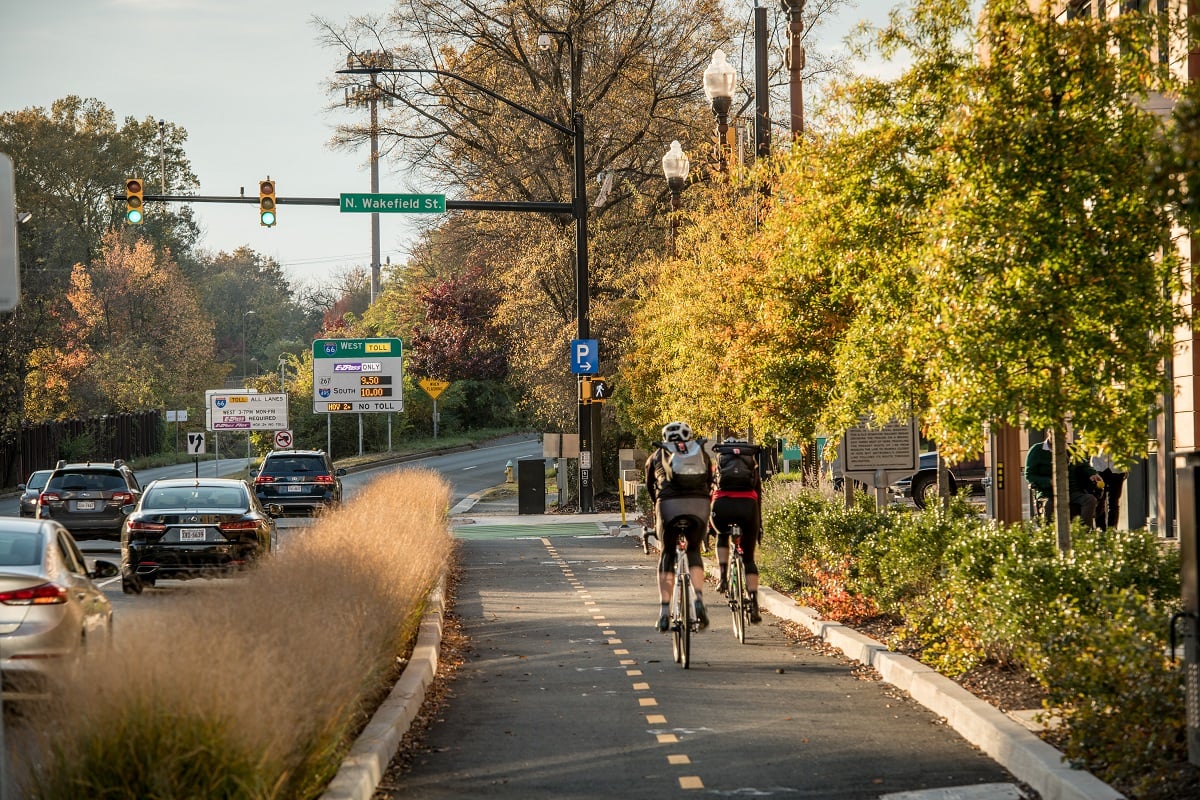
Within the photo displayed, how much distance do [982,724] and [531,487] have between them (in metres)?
31.4

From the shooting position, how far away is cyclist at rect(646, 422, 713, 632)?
13.1 meters

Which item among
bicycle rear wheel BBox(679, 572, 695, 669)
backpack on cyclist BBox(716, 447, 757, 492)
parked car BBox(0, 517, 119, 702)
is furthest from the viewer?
backpack on cyclist BBox(716, 447, 757, 492)

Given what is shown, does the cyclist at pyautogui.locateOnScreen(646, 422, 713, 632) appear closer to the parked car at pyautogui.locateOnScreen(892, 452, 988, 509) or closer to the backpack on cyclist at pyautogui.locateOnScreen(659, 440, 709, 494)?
the backpack on cyclist at pyautogui.locateOnScreen(659, 440, 709, 494)

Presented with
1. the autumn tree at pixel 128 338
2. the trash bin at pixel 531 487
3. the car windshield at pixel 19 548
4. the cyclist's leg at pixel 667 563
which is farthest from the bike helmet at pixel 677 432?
the autumn tree at pixel 128 338

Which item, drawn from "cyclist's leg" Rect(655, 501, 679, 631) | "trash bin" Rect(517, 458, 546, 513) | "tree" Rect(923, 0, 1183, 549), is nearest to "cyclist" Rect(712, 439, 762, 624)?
"cyclist's leg" Rect(655, 501, 679, 631)

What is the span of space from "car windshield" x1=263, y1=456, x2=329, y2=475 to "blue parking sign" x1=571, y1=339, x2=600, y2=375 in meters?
6.28

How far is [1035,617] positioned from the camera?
9711mm

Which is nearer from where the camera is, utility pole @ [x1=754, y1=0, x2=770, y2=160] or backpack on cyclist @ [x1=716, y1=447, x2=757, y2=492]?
backpack on cyclist @ [x1=716, y1=447, x2=757, y2=492]

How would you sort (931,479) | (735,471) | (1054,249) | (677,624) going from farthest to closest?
(931,479) < (735,471) < (677,624) < (1054,249)

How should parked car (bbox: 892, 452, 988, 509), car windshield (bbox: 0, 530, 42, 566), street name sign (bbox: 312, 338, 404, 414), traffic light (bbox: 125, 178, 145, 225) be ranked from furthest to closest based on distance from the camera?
street name sign (bbox: 312, 338, 404, 414) → parked car (bbox: 892, 452, 988, 509) → traffic light (bbox: 125, 178, 145, 225) → car windshield (bbox: 0, 530, 42, 566)

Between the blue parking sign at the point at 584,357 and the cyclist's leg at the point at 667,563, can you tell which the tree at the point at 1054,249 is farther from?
the blue parking sign at the point at 584,357

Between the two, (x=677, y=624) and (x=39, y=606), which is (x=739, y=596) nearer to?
(x=677, y=624)

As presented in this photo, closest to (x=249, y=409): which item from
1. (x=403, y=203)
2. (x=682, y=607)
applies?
(x=403, y=203)

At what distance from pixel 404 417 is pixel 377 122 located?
111ft
